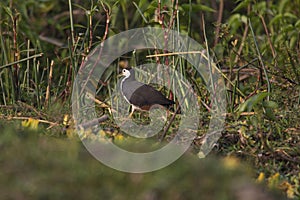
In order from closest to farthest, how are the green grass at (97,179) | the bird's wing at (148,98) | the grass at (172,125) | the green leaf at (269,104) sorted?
the green grass at (97,179) < the grass at (172,125) < the green leaf at (269,104) < the bird's wing at (148,98)

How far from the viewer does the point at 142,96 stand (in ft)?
10.9

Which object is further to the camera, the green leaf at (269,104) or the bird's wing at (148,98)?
the bird's wing at (148,98)

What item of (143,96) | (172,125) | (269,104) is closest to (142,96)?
(143,96)

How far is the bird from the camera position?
10.9 ft

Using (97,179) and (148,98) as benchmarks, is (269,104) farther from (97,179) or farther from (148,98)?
(97,179)

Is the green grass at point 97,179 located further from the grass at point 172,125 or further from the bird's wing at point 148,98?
the bird's wing at point 148,98

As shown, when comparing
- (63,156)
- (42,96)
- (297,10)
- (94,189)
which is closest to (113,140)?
(63,156)

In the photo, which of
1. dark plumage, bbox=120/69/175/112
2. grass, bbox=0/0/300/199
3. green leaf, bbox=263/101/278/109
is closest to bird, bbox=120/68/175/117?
dark plumage, bbox=120/69/175/112

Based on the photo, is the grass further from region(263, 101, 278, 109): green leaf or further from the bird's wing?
the bird's wing

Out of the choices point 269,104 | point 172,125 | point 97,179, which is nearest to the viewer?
point 97,179

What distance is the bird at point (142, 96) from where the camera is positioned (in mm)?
3314

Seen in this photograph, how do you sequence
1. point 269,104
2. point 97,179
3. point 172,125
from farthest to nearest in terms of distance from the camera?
point 172,125 → point 269,104 → point 97,179

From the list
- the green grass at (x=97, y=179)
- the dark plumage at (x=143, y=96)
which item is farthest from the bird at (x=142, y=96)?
the green grass at (x=97, y=179)

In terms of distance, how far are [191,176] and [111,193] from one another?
0.31 metres
